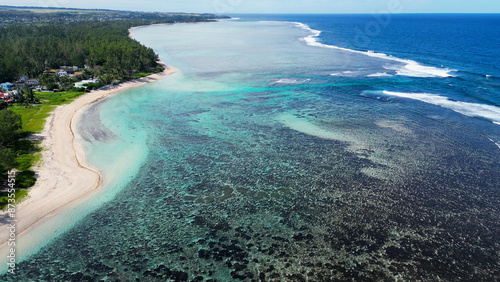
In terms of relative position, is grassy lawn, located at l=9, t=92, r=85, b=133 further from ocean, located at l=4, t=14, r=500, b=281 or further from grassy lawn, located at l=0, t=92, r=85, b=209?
ocean, located at l=4, t=14, r=500, b=281

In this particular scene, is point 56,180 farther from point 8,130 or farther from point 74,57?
point 74,57

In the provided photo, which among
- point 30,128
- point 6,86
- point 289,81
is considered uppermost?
point 289,81

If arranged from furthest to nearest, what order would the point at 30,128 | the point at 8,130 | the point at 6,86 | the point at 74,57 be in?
the point at 74,57, the point at 6,86, the point at 30,128, the point at 8,130

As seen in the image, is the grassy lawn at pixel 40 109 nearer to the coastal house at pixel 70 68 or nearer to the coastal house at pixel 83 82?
the coastal house at pixel 83 82

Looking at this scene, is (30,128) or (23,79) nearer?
(30,128)

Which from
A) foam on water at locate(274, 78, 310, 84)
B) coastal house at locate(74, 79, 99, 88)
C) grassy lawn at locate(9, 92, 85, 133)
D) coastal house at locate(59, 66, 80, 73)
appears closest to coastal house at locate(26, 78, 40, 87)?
grassy lawn at locate(9, 92, 85, 133)

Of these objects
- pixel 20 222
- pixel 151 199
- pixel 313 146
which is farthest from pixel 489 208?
pixel 20 222

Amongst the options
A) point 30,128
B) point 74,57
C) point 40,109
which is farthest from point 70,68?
point 30,128
